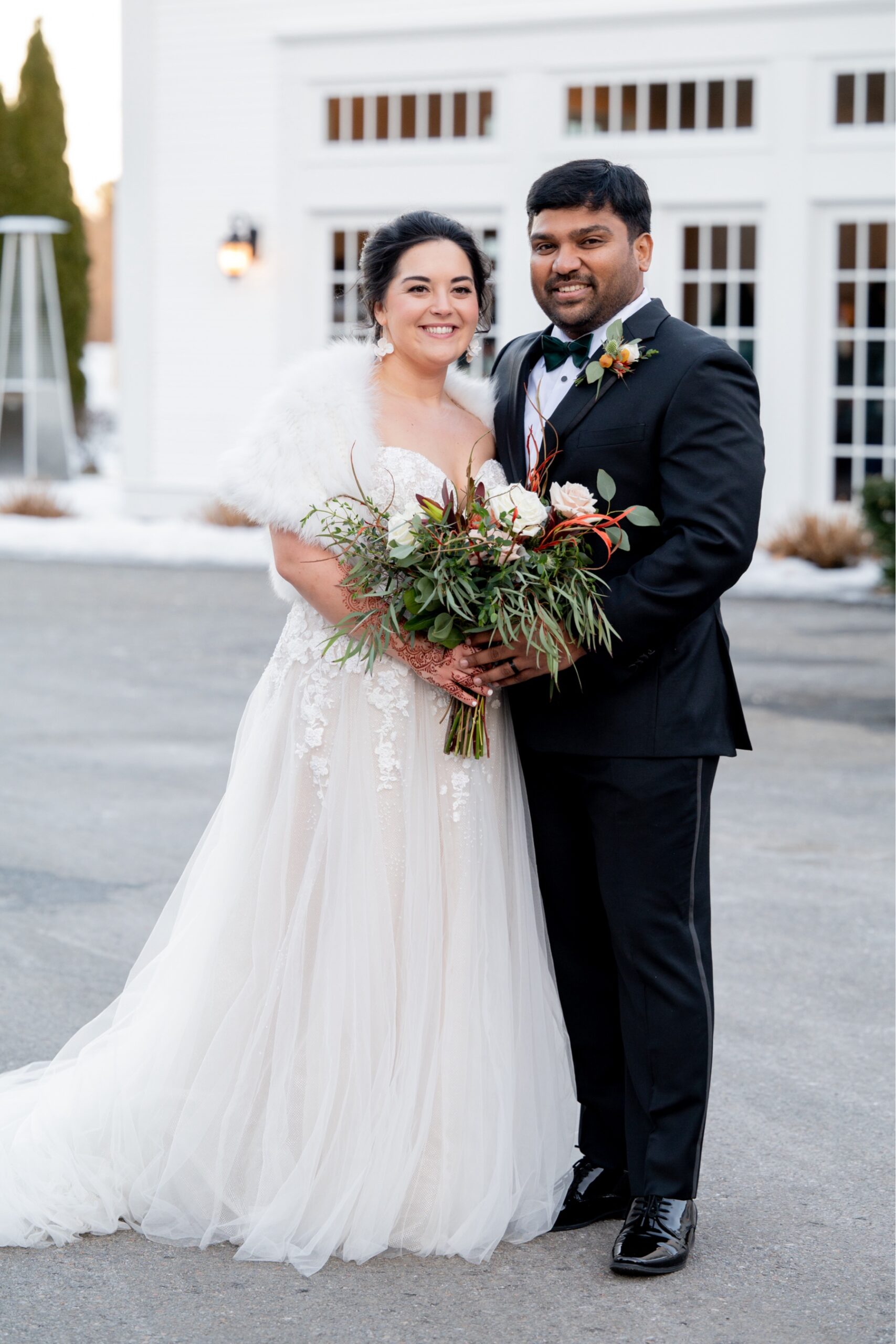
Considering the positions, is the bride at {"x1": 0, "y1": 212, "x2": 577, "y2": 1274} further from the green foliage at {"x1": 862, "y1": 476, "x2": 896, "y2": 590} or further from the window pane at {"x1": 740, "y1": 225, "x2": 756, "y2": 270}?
the window pane at {"x1": 740, "y1": 225, "x2": 756, "y2": 270}

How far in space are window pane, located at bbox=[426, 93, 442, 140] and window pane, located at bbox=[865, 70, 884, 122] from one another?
4.44 m

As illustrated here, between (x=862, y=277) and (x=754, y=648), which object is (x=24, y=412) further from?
(x=754, y=648)

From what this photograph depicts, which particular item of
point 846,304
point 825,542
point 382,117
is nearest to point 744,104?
point 846,304

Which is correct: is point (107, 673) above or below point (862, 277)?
below

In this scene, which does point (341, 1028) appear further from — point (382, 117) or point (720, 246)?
point (382, 117)

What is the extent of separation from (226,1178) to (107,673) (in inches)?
287

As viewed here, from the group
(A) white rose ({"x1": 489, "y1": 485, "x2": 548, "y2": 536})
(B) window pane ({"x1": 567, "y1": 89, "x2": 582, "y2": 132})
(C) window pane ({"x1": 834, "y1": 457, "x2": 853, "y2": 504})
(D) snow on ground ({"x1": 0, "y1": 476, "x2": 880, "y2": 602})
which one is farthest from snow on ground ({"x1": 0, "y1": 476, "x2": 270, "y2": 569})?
(A) white rose ({"x1": 489, "y1": 485, "x2": 548, "y2": 536})

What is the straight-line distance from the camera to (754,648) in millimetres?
11500

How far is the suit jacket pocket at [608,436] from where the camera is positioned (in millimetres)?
3295

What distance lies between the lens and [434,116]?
57.6 ft

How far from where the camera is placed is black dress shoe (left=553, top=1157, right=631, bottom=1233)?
351 centimetres

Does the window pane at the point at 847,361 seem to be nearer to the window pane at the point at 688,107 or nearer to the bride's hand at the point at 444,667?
the window pane at the point at 688,107

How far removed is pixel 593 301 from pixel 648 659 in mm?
733

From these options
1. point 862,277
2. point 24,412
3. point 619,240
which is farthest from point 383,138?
point 619,240
